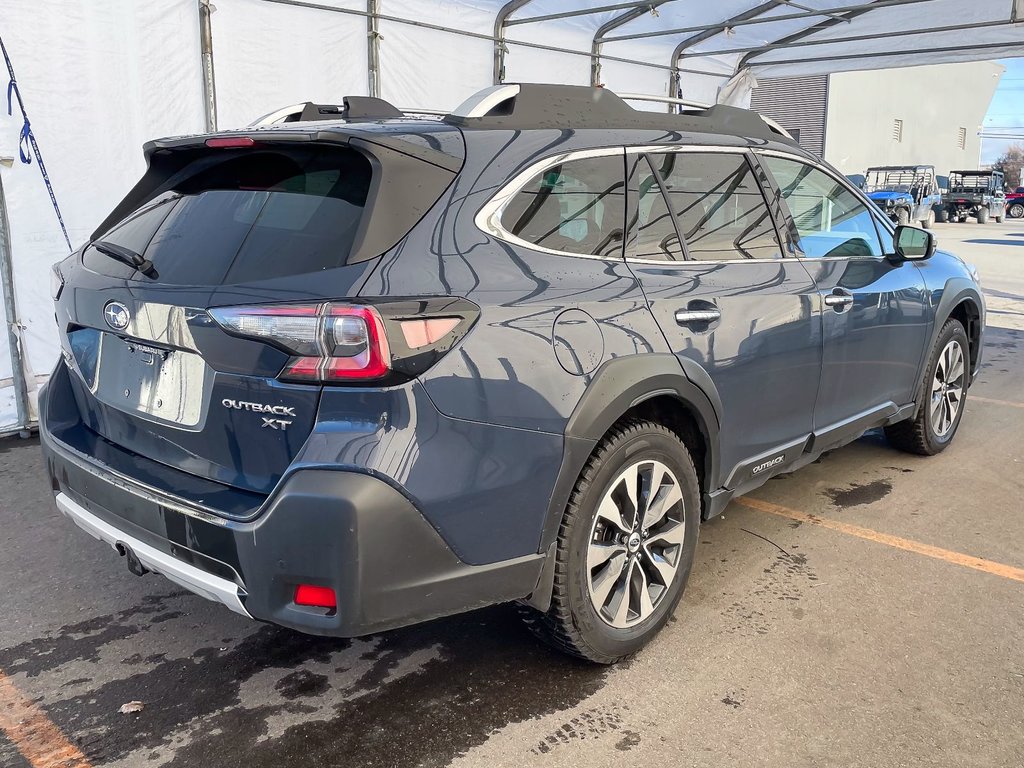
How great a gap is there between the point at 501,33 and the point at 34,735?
287 inches

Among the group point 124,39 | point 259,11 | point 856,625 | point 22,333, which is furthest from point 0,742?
point 259,11

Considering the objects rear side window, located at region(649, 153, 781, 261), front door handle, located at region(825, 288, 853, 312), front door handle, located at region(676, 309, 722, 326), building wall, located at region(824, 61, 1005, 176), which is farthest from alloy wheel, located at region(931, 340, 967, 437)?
building wall, located at region(824, 61, 1005, 176)

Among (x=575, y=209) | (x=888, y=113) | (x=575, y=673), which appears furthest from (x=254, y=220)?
(x=888, y=113)

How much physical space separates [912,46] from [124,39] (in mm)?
8534

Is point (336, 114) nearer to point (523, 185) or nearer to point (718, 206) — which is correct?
point (523, 185)

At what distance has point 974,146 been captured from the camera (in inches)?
2152

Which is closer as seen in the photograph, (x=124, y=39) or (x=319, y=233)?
(x=319, y=233)

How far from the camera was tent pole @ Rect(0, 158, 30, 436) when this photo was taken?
537cm

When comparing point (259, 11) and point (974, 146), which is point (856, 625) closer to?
point (259, 11)

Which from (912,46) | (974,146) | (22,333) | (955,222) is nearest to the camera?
(22,333)

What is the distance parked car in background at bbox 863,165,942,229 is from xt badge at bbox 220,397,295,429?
2785cm

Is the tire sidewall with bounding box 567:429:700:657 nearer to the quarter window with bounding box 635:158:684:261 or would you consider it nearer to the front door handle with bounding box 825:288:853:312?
the quarter window with bounding box 635:158:684:261

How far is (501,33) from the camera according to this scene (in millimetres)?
8359

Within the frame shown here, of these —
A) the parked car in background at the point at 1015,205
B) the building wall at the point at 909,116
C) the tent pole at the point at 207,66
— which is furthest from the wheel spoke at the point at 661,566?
the parked car in background at the point at 1015,205
